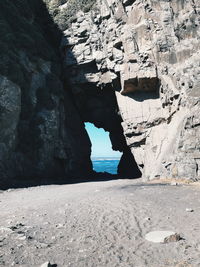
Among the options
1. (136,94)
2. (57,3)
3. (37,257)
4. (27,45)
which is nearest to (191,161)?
(136,94)

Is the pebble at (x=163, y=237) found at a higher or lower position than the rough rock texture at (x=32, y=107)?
lower

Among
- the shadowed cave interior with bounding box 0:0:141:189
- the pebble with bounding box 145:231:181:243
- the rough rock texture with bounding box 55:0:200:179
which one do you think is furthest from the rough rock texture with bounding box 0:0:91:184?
the pebble with bounding box 145:231:181:243

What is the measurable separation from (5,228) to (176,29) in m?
20.6

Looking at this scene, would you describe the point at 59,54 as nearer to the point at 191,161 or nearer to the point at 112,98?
the point at 112,98

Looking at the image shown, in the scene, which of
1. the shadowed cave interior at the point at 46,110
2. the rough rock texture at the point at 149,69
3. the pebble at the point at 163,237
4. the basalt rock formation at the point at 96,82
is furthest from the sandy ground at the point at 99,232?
the shadowed cave interior at the point at 46,110

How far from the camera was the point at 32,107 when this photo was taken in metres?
23.9

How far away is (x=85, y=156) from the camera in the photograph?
31797 mm

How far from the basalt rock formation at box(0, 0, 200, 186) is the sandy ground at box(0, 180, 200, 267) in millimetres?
9473

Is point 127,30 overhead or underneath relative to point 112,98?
overhead

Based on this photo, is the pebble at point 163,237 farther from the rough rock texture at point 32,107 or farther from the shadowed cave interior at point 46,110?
the rough rock texture at point 32,107

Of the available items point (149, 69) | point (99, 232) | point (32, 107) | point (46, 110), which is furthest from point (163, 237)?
point (46, 110)

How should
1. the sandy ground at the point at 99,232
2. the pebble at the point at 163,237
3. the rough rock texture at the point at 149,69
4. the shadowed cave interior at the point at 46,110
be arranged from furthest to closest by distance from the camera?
the shadowed cave interior at the point at 46,110
the rough rock texture at the point at 149,69
the pebble at the point at 163,237
the sandy ground at the point at 99,232

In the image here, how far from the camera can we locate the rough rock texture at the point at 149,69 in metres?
19.7

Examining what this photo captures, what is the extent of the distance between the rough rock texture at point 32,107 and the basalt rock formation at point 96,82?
0.10 metres
